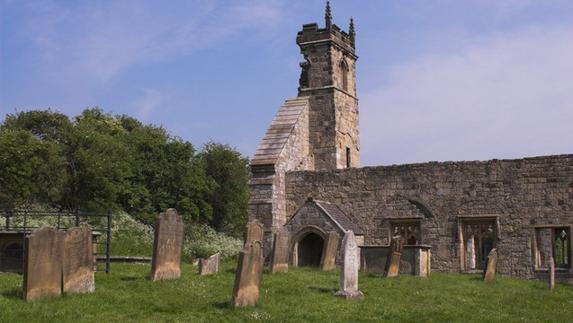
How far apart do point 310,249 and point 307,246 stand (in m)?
0.23

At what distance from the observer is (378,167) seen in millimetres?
23688

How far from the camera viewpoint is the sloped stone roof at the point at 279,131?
24.2m

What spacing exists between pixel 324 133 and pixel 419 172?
4.63 meters

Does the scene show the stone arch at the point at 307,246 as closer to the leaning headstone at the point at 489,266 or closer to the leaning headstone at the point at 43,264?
the leaning headstone at the point at 489,266

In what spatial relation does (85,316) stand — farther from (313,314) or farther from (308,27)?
(308,27)

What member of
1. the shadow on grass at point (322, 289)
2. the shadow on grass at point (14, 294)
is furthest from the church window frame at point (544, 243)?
the shadow on grass at point (14, 294)

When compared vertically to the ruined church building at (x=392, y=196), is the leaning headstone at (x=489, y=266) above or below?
below

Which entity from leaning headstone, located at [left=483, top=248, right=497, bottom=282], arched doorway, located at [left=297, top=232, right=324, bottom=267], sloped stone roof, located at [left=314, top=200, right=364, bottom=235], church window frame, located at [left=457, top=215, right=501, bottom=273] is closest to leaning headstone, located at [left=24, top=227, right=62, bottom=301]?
sloped stone roof, located at [left=314, top=200, right=364, bottom=235]

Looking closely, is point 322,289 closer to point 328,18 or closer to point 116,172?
point 328,18

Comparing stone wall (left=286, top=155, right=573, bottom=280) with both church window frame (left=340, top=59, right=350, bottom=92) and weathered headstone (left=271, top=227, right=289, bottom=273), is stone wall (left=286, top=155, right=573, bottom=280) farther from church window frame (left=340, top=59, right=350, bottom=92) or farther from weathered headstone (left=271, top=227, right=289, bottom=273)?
weathered headstone (left=271, top=227, right=289, bottom=273)

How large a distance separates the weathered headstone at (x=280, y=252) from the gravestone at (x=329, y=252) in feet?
4.66

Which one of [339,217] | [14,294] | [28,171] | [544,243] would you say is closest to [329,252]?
[339,217]

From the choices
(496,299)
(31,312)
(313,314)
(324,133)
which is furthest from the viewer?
(324,133)

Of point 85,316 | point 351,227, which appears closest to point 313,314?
point 85,316
